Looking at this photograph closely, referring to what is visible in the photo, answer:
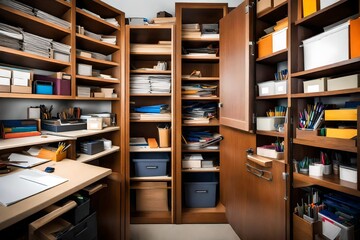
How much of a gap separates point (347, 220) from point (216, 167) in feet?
4.28

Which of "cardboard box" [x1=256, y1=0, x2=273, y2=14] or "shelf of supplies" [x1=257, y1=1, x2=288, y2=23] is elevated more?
"cardboard box" [x1=256, y1=0, x2=273, y2=14]

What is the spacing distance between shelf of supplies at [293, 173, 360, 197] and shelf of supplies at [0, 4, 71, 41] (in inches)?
83.9

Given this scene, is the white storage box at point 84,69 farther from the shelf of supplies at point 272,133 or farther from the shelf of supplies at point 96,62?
the shelf of supplies at point 272,133

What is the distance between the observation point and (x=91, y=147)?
74.4 inches

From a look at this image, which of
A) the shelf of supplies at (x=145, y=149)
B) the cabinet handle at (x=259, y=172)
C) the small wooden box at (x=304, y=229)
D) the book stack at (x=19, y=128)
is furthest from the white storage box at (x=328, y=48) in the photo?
the book stack at (x=19, y=128)

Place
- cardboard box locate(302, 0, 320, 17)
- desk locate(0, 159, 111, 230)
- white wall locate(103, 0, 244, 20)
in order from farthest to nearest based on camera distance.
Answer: white wall locate(103, 0, 244, 20)
cardboard box locate(302, 0, 320, 17)
desk locate(0, 159, 111, 230)

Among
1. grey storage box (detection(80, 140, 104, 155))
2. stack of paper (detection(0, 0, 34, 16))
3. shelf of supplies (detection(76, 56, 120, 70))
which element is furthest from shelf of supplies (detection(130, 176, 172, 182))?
stack of paper (detection(0, 0, 34, 16))

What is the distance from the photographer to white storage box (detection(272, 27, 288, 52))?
155 centimetres

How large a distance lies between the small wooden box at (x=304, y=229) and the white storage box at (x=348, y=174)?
33cm

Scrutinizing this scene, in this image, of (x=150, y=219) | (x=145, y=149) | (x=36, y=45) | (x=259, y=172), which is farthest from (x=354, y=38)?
(x=150, y=219)

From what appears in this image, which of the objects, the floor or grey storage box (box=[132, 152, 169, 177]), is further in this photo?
grey storage box (box=[132, 152, 169, 177])

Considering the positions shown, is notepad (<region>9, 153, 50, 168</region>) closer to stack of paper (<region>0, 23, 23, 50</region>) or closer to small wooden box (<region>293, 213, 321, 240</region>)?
stack of paper (<region>0, 23, 23, 50</region>)

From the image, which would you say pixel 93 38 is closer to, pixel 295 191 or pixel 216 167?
pixel 216 167

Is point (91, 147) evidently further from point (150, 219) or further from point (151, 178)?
point (150, 219)
